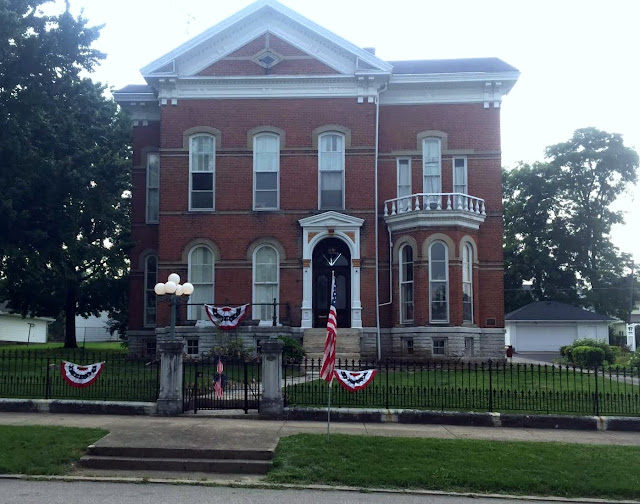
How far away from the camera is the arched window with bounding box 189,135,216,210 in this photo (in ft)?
89.9

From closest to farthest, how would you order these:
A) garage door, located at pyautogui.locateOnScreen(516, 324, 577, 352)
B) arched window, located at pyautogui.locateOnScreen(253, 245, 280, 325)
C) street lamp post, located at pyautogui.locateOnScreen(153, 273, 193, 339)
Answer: street lamp post, located at pyautogui.locateOnScreen(153, 273, 193, 339) < arched window, located at pyautogui.locateOnScreen(253, 245, 280, 325) < garage door, located at pyautogui.locateOnScreen(516, 324, 577, 352)

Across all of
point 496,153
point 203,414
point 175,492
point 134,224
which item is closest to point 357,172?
point 496,153

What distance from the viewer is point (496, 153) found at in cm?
2764

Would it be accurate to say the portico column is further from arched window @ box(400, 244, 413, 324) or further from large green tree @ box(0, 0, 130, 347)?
large green tree @ box(0, 0, 130, 347)

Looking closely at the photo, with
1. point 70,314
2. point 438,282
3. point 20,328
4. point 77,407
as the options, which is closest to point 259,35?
point 438,282

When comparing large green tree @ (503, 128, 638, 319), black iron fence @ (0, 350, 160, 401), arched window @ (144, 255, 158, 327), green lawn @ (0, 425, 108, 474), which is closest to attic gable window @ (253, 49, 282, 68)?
arched window @ (144, 255, 158, 327)

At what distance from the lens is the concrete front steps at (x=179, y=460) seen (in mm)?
11344

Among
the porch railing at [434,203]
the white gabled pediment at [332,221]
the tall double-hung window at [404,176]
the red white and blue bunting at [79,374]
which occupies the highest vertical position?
the tall double-hung window at [404,176]

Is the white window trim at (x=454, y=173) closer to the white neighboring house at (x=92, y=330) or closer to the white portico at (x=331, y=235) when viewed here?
the white portico at (x=331, y=235)

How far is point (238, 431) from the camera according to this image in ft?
43.1

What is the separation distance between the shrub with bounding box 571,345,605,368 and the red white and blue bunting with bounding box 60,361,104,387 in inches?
825

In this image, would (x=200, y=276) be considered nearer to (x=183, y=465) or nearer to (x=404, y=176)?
(x=404, y=176)

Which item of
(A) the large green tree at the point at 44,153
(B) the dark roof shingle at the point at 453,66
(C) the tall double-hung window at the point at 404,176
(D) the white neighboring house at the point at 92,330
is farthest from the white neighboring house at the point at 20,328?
(B) the dark roof shingle at the point at 453,66

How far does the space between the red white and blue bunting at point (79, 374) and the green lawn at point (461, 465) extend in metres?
5.55
